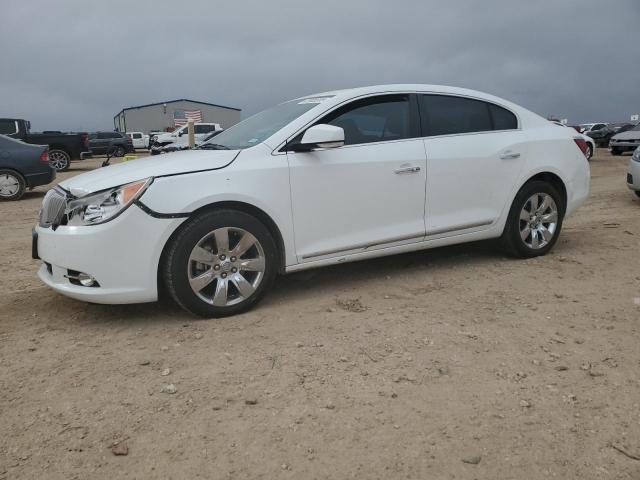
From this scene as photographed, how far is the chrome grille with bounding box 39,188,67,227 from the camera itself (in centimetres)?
350

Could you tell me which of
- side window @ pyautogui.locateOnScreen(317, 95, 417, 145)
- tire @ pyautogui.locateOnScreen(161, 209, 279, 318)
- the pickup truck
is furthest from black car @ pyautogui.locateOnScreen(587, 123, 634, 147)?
tire @ pyautogui.locateOnScreen(161, 209, 279, 318)

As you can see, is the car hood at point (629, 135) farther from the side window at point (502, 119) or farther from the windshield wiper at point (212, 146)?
A: the windshield wiper at point (212, 146)

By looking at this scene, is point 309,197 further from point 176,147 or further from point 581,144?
point 176,147

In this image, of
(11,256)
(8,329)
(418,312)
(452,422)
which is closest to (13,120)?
(11,256)

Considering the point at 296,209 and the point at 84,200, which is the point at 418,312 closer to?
the point at 296,209

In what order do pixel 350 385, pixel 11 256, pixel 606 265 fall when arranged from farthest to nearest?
pixel 11 256 < pixel 606 265 < pixel 350 385

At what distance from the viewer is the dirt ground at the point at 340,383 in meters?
2.12

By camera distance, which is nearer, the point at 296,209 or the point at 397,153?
the point at 296,209

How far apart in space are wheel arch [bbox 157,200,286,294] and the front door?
0.43ft

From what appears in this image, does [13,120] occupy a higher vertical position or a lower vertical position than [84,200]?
higher

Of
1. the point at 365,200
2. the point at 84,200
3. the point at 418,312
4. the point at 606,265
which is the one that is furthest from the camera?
the point at 606,265

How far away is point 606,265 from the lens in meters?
4.74

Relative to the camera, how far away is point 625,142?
20875mm

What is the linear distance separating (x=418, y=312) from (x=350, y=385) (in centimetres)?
112
